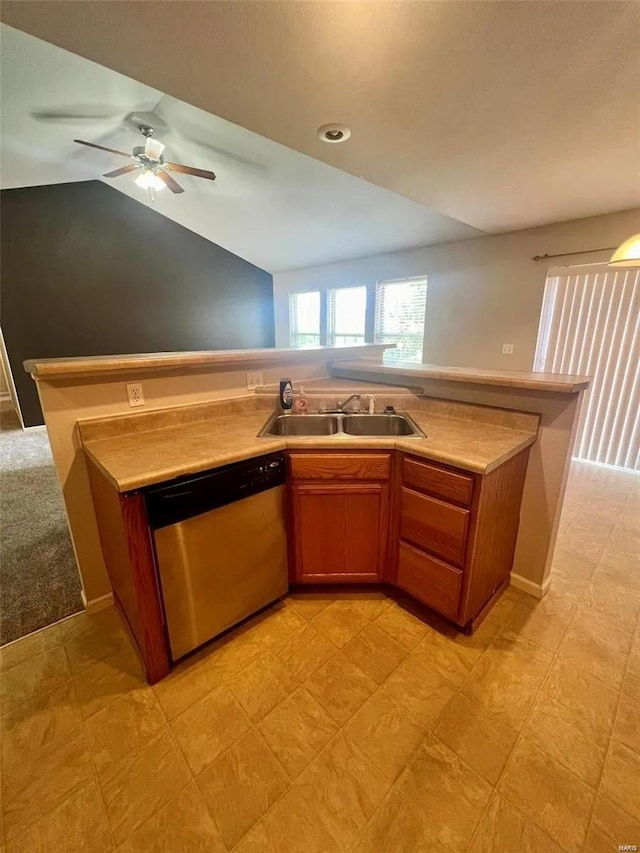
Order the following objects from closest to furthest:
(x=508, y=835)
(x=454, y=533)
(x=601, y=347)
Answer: (x=508, y=835) → (x=454, y=533) → (x=601, y=347)

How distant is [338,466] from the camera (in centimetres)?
159

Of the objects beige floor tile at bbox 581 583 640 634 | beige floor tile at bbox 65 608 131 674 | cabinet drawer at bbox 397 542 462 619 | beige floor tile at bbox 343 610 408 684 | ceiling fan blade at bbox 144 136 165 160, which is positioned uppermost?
ceiling fan blade at bbox 144 136 165 160

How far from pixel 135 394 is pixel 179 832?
156 centimetres

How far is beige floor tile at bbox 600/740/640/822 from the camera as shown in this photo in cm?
103

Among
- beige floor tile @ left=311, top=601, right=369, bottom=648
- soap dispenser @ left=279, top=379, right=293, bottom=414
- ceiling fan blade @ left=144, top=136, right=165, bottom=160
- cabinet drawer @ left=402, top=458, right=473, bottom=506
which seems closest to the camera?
cabinet drawer @ left=402, top=458, right=473, bottom=506

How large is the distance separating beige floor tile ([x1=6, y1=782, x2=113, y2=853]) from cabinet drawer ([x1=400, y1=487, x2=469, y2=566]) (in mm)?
1363

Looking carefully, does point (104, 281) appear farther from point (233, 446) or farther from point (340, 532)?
point (340, 532)

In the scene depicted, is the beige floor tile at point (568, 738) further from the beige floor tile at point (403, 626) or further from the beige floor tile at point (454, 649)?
the beige floor tile at point (403, 626)

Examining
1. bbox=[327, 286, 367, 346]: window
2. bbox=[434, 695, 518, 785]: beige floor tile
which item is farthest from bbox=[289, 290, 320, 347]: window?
bbox=[434, 695, 518, 785]: beige floor tile

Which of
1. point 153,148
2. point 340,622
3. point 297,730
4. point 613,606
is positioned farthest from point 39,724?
point 153,148

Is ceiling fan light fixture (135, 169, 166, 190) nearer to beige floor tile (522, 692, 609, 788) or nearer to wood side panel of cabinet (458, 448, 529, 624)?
wood side panel of cabinet (458, 448, 529, 624)

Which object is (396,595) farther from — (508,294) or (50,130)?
(50,130)

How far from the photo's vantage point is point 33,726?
124cm

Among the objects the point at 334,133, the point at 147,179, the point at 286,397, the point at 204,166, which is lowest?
the point at 286,397
